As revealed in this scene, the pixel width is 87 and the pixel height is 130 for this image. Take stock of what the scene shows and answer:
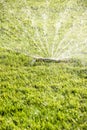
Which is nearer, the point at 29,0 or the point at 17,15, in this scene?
the point at 17,15

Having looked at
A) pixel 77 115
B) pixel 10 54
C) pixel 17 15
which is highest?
pixel 17 15

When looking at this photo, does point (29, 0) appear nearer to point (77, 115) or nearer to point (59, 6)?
point (59, 6)

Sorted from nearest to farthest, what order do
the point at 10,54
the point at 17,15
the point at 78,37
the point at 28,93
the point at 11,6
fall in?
the point at 28,93 → the point at 10,54 → the point at 78,37 → the point at 17,15 → the point at 11,6

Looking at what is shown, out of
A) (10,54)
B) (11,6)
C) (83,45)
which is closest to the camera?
(10,54)

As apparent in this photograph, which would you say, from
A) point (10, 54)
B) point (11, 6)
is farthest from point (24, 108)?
point (11, 6)

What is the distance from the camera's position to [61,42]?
998cm

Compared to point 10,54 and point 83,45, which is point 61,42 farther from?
point 10,54

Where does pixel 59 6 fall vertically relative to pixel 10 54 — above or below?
above

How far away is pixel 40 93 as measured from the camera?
648 cm

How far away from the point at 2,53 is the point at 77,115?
11.4ft

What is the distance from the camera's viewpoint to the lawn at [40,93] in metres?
5.54

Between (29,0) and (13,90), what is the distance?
994 cm

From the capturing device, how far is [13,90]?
645cm

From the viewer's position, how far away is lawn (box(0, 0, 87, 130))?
5.54 metres
